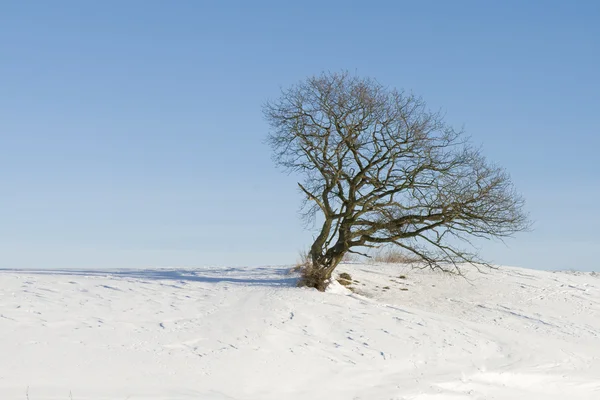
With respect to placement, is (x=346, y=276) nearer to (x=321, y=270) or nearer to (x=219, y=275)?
(x=321, y=270)

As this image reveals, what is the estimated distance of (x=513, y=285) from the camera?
77.5 ft

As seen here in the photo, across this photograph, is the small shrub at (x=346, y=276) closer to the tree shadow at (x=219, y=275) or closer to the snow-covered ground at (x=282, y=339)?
the snow-covered ground at (x=282, y=339)

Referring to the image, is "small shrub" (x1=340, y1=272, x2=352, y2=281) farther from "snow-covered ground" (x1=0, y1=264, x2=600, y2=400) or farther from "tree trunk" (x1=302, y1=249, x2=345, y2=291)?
"tree trunk" (x1=302, y1=249, x2=345, y2=291)

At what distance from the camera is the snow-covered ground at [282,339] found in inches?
462

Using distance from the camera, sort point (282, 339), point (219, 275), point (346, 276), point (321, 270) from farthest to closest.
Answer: point (219, 275) → point (346, 276) → point (321, 270) → point (282, 339)

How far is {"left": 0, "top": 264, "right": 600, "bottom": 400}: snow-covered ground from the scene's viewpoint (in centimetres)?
1173

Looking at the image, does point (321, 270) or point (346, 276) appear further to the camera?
point (346, 276)

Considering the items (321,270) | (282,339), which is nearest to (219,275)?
(321,270)

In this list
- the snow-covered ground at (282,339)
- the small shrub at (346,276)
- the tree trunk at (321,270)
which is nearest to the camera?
the snow-covered ground at (282,339)

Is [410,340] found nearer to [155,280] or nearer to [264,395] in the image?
[264,395]

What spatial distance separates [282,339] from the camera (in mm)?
14602

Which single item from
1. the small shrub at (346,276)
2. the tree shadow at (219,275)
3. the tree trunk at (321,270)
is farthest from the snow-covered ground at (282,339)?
the tree trunk at (321,270)

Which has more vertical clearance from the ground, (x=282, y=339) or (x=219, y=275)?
(x=219, y=275)

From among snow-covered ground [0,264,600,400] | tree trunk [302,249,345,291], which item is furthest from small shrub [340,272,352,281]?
tree trunk [302,249,345,291]
